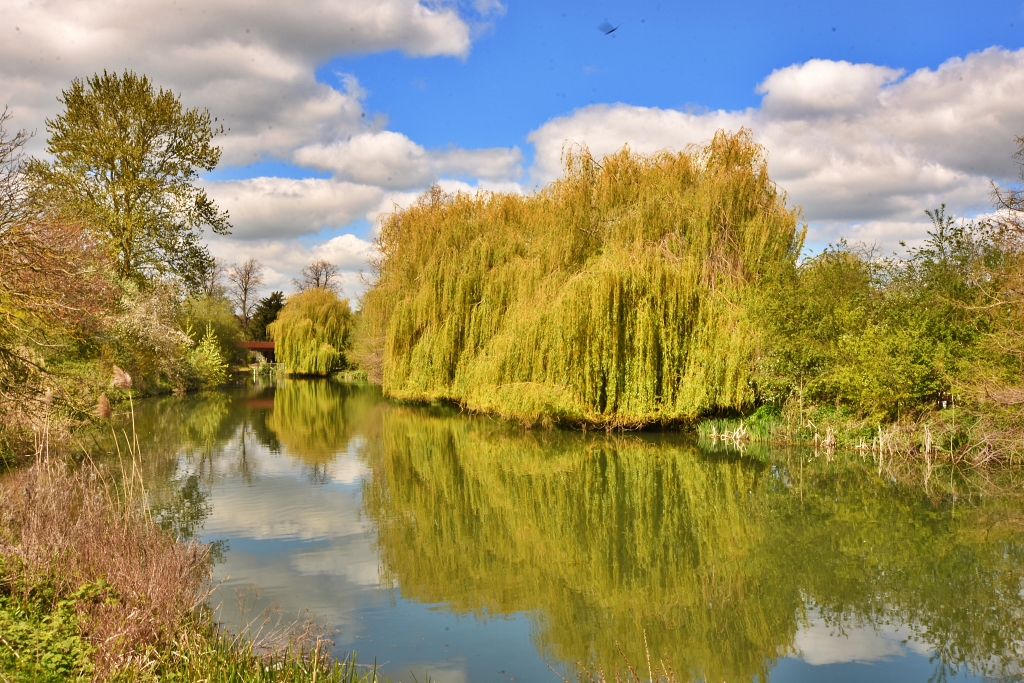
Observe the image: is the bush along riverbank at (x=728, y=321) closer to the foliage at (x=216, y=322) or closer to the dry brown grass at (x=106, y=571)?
the dry brown grass at (x=106, y=571)

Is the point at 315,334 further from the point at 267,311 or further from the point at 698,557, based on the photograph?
the point at 698,557

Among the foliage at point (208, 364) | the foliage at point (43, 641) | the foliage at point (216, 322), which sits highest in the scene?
the foliage at point (216, 322)

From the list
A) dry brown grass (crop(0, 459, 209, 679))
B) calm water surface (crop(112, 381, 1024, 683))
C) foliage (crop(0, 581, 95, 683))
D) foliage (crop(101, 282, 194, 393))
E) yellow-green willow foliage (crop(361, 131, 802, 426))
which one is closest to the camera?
foliage (crop(0, 581, 95, 683))

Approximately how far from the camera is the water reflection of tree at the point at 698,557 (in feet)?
23.4

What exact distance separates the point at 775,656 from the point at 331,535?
18.8ft

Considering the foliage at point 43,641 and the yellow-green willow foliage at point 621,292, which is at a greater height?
the yellow-green willow foliage at point 621,292

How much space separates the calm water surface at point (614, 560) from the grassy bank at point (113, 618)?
836 mm

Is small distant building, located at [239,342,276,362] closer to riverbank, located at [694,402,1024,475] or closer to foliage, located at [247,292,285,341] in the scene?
foliage, located at [247,292,285,341]

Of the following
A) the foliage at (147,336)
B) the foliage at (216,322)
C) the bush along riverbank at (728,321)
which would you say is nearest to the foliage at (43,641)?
the bush along riverbank at (728,321)

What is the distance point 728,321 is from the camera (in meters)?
18.4

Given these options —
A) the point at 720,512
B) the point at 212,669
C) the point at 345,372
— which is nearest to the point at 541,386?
the point at 720,512

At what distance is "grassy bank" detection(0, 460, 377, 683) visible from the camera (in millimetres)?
5234

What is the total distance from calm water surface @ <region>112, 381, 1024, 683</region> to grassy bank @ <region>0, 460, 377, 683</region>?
0.84m

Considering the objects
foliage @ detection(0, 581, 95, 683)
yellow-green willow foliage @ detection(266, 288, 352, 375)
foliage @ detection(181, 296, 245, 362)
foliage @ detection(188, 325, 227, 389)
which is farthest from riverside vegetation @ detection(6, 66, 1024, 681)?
yellow-green willow foliage @ detection(266, 288, 352, 375)
